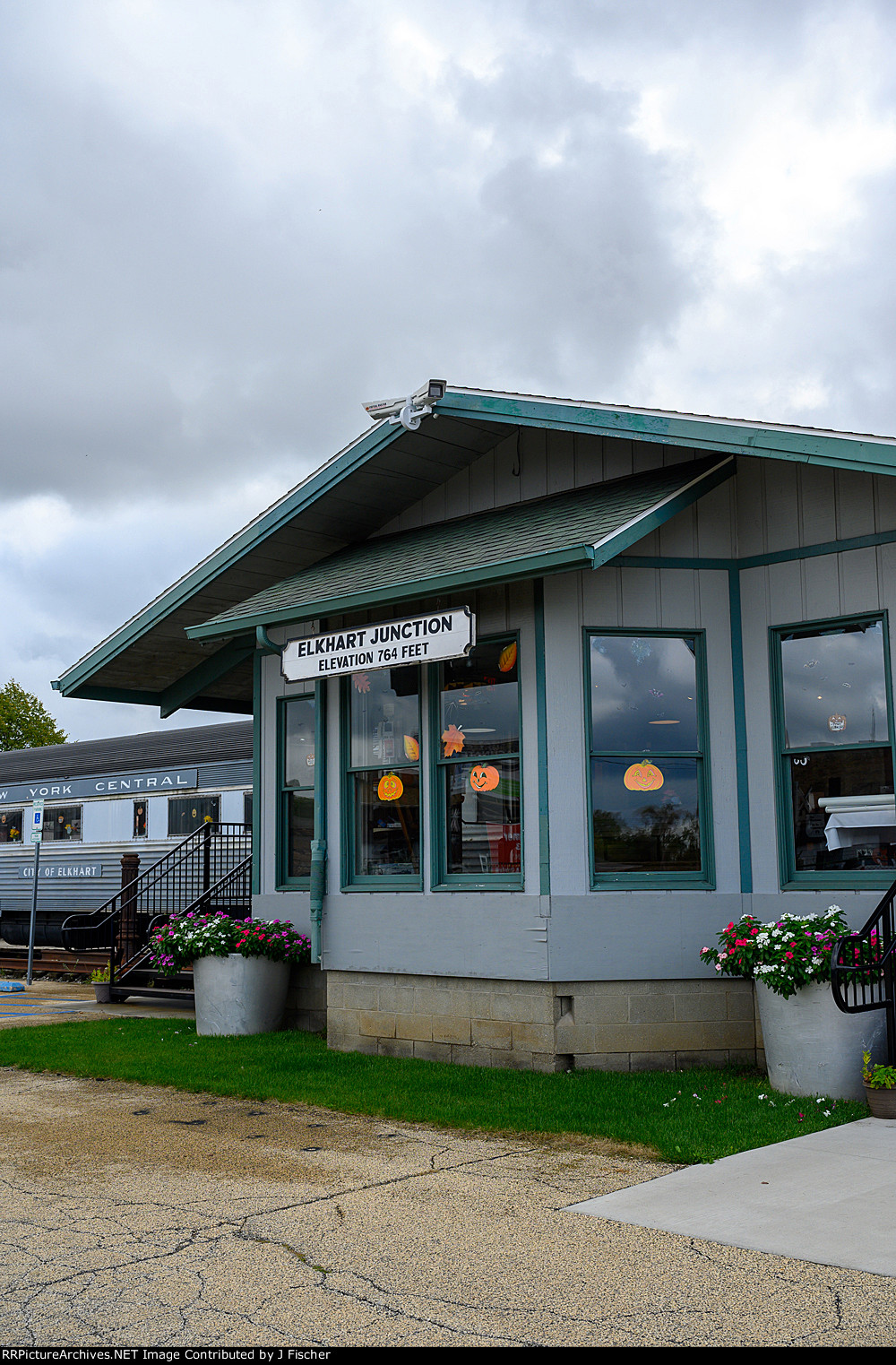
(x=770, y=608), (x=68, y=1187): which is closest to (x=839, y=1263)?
(x=68, y=1187)

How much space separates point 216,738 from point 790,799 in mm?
14968

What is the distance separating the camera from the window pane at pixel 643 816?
9398mm

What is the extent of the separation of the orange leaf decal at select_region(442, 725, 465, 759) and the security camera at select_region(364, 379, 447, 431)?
8.14 feet

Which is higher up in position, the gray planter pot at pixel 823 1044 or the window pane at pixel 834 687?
the window pane at pixel 834 687

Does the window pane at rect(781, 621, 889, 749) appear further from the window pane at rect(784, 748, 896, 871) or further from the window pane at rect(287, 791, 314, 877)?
the window pane at rect(287, 791, 314, 877)

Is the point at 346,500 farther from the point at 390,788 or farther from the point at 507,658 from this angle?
the point at 390,788

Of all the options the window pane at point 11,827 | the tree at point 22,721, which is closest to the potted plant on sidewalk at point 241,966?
the window pane at point 11,827

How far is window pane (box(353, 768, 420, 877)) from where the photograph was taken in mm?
10383

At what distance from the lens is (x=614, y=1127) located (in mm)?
7328

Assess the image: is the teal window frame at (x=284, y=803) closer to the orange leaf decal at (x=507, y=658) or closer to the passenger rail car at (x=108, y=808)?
the orange leaf decal at (x=507, y=658)

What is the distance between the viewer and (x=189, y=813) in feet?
69.5

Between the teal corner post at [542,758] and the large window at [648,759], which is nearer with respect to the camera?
the teal corner post at [542,758]

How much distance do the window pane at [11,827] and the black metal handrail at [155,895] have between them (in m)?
5.87

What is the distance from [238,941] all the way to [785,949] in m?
5.33
